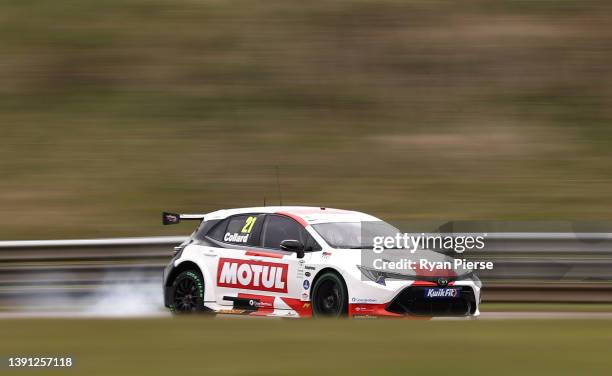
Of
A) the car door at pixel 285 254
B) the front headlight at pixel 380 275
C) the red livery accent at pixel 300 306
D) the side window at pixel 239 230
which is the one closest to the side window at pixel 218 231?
the side window at pixel 239 230

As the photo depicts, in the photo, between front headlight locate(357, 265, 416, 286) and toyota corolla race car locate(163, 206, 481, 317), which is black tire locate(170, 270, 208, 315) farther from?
front headlight locate(357, 265, 416, 286)

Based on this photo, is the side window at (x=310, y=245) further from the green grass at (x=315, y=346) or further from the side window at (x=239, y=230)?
the green grass at (x=315, y=346)

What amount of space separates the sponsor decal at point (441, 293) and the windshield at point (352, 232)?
846 mm

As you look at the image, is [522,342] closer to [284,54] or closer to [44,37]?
[284,54]

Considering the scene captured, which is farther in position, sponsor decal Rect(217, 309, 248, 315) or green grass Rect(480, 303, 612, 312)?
green grass Rect(480, 303, 612, 312)

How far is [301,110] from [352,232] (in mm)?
8543

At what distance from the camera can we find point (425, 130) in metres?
19.8

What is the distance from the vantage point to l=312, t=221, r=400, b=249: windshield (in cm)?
1177

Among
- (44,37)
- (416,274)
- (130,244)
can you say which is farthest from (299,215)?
(44,37)

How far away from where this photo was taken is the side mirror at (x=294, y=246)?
38.1 ft

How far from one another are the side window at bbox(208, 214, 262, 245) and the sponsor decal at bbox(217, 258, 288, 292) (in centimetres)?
28

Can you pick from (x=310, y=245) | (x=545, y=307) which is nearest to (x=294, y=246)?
(x=310, y=245)

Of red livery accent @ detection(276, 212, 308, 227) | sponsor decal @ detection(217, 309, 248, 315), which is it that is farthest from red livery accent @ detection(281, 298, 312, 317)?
red livery accent @ detection(276, 212, 308, 227)

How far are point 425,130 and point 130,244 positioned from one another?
686 centimetres
